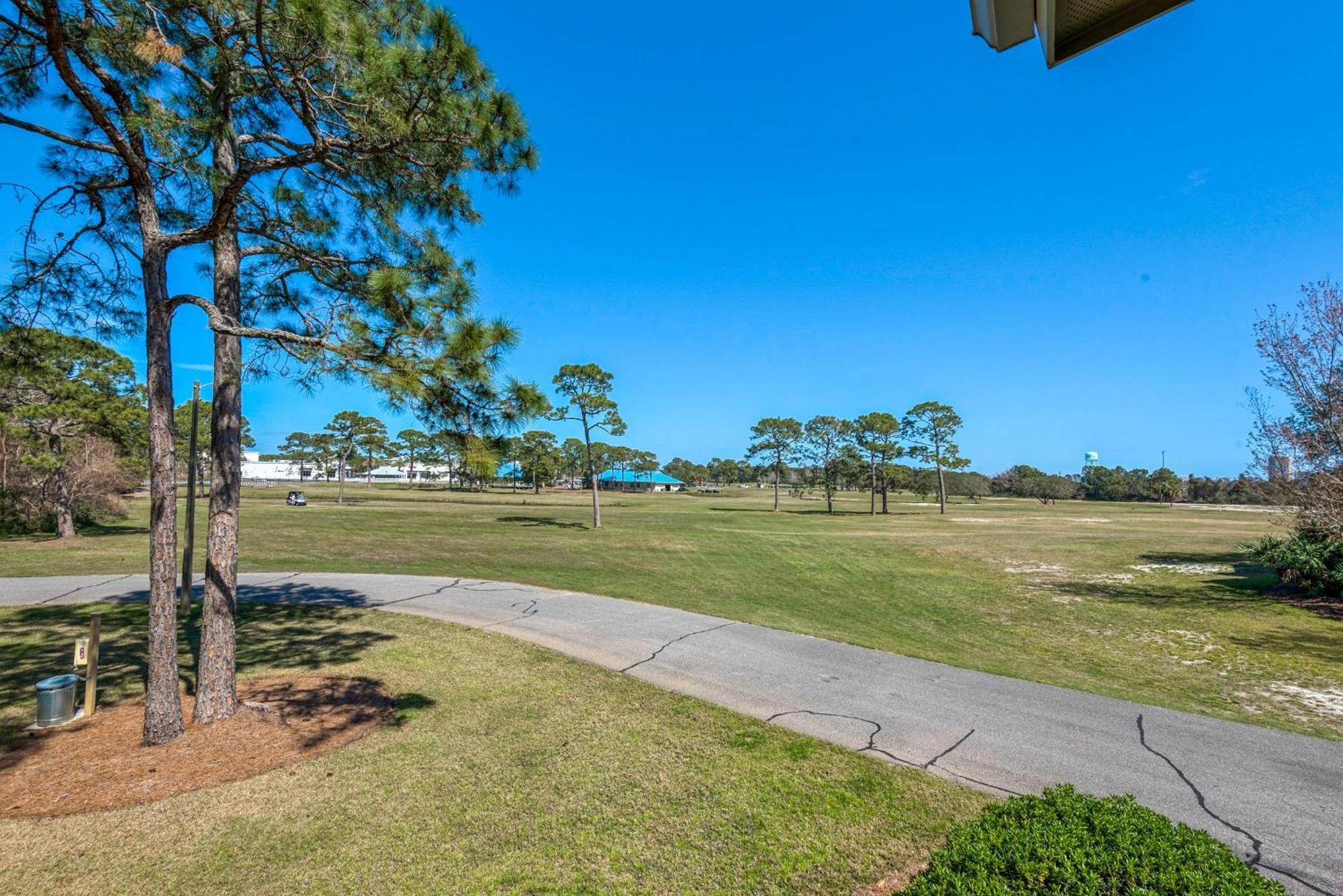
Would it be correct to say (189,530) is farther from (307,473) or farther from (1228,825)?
(307,473)

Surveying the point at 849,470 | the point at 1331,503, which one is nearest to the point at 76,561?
the point at 1331,503

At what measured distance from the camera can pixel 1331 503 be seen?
10.8 meters

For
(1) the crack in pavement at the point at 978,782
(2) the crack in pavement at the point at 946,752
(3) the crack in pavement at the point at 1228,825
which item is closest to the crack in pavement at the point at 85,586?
(2) the crack in pavement at the point at 946,752

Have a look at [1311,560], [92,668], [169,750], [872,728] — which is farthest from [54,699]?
[1311,560]

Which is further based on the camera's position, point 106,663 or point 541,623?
point 541,623

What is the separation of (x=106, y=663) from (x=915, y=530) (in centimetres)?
3079

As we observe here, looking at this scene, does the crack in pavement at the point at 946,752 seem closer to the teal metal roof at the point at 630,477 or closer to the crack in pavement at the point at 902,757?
the crack in pavement at the point at 902,757

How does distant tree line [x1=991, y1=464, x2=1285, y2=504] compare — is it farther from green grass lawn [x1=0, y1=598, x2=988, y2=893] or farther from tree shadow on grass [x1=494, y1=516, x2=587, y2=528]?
green grass lawn [x1=0, y1=598, x2=988, y2=893]

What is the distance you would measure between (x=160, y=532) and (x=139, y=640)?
499cm

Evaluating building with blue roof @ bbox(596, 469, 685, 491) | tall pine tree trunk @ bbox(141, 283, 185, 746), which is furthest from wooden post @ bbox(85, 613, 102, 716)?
building with blue roof @ bbox(596, 469, 685, 491)

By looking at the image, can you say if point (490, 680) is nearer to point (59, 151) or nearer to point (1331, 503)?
point (59, 151)

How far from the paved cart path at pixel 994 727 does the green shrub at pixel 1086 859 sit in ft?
6.62

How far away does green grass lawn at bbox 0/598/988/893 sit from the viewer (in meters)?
3.41

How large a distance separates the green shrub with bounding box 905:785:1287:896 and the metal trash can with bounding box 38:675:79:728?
751 cm
